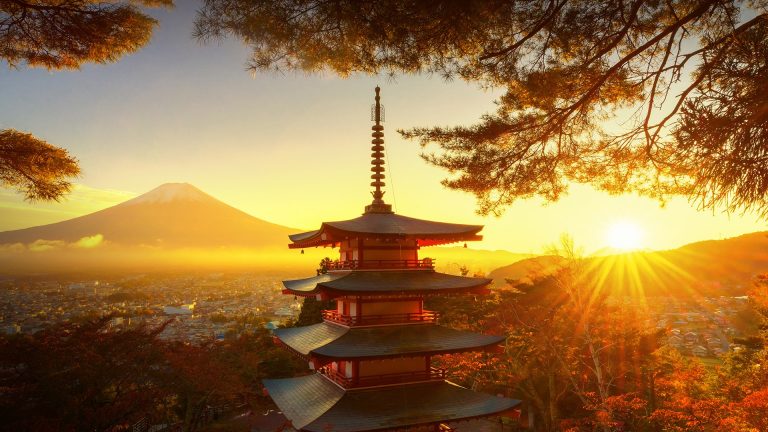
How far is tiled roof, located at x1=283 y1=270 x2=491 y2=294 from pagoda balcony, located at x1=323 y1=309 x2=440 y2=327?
3.34 ft

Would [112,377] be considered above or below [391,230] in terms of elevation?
below

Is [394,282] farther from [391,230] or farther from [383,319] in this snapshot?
[391,230]

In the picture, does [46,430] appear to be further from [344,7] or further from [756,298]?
[756,298]

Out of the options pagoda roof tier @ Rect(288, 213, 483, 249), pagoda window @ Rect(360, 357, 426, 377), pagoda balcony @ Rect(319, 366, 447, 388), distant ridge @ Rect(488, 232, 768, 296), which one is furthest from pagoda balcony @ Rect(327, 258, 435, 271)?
distant ridge @ Rect(488, 232, 768, 296)

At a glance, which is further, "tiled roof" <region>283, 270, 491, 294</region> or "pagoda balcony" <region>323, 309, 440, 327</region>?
"pagoda balcony" <region>323, 309, 440, 327</region>

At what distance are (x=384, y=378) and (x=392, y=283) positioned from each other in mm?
2541

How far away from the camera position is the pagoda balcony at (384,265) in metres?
12.9

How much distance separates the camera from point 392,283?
40.5 ft

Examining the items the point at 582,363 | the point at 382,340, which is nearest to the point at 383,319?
the point at 382,340

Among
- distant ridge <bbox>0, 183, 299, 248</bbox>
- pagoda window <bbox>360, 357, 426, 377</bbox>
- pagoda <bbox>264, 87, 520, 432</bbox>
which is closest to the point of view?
pagoda <bbox>264, 87, 520, 432</bbox>

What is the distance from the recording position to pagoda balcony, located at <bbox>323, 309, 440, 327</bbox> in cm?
1233

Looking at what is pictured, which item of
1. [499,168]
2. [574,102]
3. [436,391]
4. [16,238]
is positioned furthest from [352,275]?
[16,238]

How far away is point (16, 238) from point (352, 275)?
207 m

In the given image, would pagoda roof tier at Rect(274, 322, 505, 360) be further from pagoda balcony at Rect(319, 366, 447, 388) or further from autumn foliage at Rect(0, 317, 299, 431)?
autumn foliage at Rect(0, 317, 299, 431)
